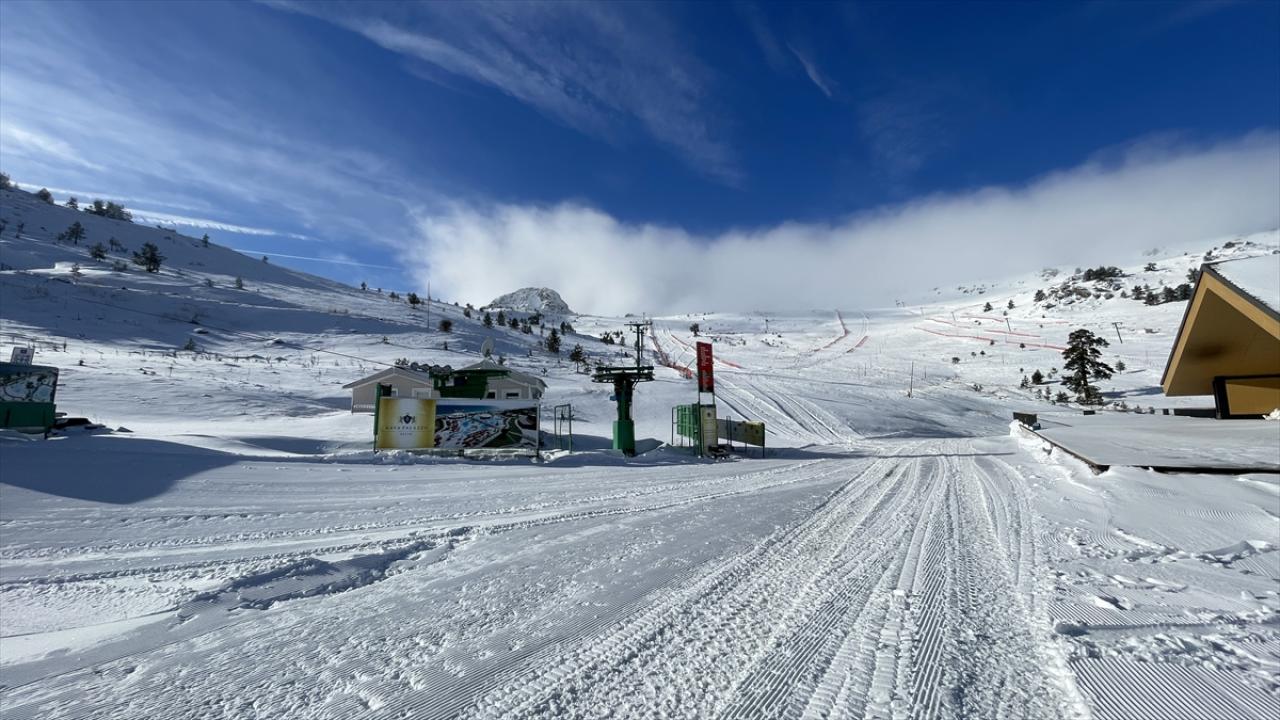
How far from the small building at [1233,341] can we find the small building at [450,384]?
22.5 meters

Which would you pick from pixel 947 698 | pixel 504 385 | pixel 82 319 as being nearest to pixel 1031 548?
pixel 947 698

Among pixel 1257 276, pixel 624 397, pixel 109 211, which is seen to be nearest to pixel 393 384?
pixel 624 397

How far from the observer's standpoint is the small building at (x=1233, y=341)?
10.9 m

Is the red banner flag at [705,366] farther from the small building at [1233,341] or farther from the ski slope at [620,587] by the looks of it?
the small building at [1233,341]

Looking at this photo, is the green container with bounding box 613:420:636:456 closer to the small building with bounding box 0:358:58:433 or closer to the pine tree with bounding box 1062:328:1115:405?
the small building with bounding box 0:358:58:433

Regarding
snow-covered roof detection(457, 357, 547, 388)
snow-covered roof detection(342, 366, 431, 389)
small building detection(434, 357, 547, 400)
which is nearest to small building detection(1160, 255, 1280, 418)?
small building detection(434, 357, 547, 400)

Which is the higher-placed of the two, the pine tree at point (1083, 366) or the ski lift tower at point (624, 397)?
the pine tree at point (1083, 366)

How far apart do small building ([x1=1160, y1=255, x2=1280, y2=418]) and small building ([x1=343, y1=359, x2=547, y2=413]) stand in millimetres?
22495

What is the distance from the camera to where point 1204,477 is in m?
8.27

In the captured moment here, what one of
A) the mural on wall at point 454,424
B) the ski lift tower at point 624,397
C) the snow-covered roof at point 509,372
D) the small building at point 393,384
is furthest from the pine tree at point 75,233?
the ski lift tower at point 624,397

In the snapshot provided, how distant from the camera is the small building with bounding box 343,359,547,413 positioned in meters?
24.4

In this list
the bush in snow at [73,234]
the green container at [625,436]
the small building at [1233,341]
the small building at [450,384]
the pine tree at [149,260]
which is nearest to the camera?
the small building at [1233,341]

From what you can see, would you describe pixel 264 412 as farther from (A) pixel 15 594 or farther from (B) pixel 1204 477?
(B) pixel 1204 477

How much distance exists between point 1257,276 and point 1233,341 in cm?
443
